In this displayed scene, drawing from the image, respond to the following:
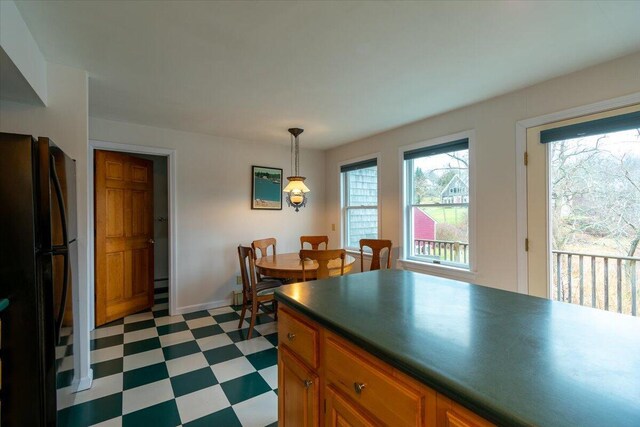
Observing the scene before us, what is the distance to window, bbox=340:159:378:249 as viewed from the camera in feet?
13.3

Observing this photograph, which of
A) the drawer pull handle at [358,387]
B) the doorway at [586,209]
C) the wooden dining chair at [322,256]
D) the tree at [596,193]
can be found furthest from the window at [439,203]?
the drawer pull handle at [358,387]

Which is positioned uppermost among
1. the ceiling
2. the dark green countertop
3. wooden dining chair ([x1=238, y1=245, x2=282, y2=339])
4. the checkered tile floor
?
the ceiling

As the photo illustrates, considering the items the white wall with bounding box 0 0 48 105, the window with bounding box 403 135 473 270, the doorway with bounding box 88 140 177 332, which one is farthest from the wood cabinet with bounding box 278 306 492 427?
the doorway with bounding box 88 140 177 332

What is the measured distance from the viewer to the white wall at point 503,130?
6.64 feet

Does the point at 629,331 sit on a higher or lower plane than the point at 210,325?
higher

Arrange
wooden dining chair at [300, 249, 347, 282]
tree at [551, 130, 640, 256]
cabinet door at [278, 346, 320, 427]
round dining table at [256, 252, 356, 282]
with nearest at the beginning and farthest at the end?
cabinet door at [278, 346, 320, 427]
tree at [551, 130, 640, 256]
wooden dining chair at [300, 249, 347, 282]
round dining table at [256, 252, 356, 282]

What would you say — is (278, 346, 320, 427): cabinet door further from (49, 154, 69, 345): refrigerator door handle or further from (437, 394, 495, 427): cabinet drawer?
(49, 154, 69, 345): refrigerator door handle

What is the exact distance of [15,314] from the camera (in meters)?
1.28

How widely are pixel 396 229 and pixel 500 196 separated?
1.26 metres

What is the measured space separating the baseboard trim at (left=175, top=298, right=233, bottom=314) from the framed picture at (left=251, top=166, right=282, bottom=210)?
4.39 feet

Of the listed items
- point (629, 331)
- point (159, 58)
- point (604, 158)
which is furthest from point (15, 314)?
point (604, 158)

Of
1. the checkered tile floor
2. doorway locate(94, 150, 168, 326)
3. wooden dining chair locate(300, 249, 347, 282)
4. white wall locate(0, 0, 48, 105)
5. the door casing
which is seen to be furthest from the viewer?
doorway locate(94, 150, 168, 326)

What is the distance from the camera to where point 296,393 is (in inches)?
48.9

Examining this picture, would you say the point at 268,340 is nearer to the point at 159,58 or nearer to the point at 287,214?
the point at 287,214
